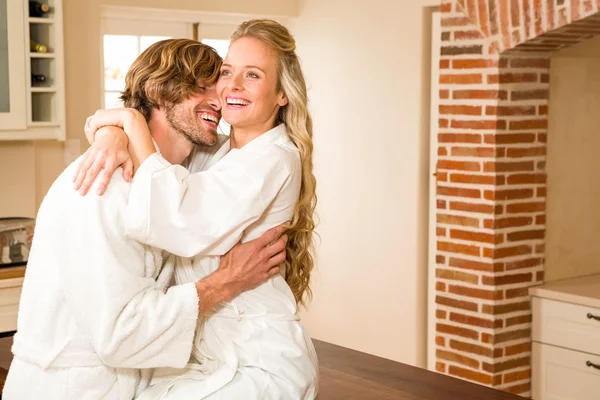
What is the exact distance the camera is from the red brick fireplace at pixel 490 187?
4422 mm

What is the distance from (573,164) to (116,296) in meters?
3.39

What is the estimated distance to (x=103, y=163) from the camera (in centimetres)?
217

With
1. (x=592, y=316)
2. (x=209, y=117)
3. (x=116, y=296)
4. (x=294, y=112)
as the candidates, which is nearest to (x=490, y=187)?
(x=592, y=316)

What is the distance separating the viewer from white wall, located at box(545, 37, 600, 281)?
4770mm

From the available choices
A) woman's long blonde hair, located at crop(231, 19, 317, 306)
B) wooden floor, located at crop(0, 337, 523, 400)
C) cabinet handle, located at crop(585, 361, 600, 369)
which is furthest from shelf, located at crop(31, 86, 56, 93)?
cabinet handle, located at crop(585, 361, 600, 369)

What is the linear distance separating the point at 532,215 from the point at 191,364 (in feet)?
9.01

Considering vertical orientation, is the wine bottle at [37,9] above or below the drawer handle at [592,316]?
above

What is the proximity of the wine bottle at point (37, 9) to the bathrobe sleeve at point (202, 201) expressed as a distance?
8.93ft

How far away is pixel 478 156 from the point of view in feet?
14.8

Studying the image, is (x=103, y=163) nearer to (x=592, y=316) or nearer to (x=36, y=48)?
(x=36, y=48)

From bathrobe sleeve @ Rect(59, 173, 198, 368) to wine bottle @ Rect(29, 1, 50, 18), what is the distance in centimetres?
277

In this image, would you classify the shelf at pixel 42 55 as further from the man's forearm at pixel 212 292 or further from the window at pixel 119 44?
the man's forearm at pixel 212 292

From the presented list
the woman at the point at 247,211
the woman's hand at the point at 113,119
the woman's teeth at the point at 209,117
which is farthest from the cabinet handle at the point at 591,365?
the woman's hand at the point at 113,119

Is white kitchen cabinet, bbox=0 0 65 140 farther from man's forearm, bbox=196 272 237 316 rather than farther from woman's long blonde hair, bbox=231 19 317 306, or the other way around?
man's forearm, bbox=196 272 237 316
